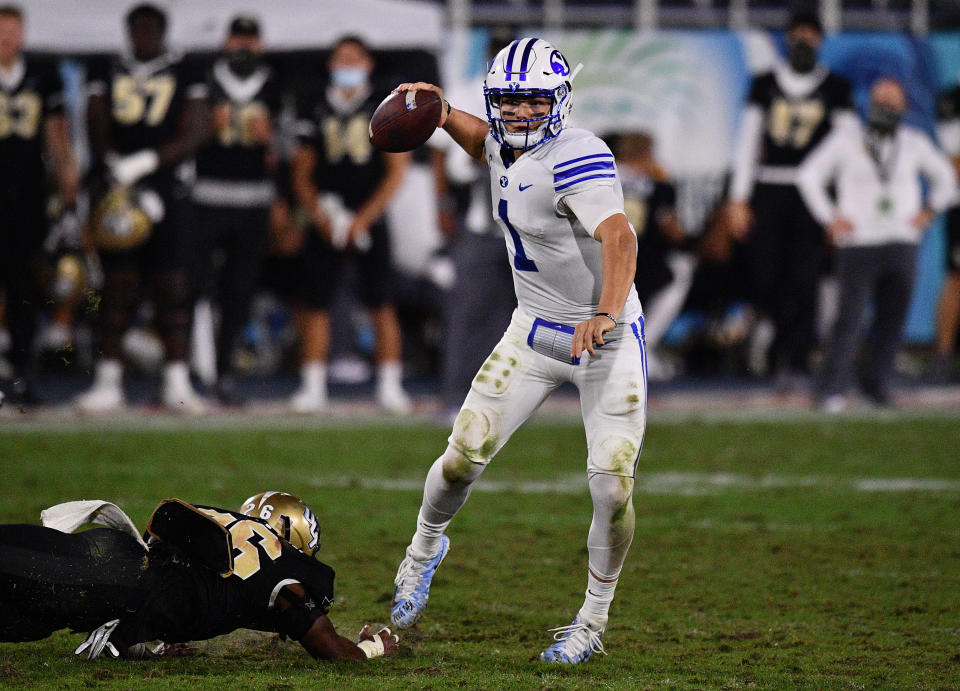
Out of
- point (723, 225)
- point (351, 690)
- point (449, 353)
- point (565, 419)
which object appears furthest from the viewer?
point (723, 225)

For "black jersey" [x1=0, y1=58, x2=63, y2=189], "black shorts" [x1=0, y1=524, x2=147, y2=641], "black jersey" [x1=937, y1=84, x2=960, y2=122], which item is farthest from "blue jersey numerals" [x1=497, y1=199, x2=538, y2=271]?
"black jersey" [x1=937, y1=84, x2=960, y2=122]

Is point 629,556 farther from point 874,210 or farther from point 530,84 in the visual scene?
point 874,210

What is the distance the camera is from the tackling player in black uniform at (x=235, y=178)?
31.4ft

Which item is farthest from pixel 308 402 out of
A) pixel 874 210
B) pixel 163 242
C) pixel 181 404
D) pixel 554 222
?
pixel 554 222

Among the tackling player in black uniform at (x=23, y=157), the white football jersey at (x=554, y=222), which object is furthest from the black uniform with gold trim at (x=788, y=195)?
the white football jersey at (x=554, y=222)

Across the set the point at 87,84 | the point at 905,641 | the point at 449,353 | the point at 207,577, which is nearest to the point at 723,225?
Answer: the point at 449,353

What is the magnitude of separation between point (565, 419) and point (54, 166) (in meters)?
3.79

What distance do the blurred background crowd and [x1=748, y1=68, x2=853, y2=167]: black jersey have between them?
0.06 feet

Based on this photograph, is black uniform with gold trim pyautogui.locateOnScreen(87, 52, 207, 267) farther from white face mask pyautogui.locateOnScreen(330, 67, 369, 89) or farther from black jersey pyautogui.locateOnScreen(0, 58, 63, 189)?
white face mask pyautogui.locateOnScreen(330, 67, 369, 89)

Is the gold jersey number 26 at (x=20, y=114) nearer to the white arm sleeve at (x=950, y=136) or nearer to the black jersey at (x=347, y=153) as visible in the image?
the black jersey at (x=347, y=153)

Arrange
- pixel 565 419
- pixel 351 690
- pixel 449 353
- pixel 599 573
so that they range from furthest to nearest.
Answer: pixel 565 419 < pixel 449 353 < pixel 599 573 < pixel 351 690

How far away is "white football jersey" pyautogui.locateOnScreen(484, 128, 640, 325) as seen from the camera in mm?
4273

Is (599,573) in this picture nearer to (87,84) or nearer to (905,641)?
(905,641)

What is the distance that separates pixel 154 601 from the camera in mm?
3861
